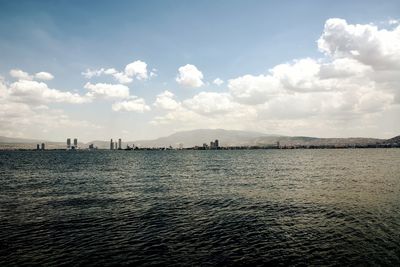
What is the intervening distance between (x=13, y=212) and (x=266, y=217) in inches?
1320

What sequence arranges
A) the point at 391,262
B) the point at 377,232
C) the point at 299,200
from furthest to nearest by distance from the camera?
the point at 299,200 < the point at 377,232 < the point at 391,262

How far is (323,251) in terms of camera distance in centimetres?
2830

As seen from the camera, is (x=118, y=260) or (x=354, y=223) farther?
(x=354, y=223)

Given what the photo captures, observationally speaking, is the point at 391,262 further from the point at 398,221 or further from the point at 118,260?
the point at 118,260

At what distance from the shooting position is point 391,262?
83.9 ft

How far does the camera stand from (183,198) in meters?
55.1

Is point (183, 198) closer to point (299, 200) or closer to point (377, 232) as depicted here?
point (299, 200)

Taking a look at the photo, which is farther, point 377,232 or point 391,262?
point 377,232

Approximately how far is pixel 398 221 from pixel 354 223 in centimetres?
530

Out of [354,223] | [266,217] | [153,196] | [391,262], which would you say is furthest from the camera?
[153,196]

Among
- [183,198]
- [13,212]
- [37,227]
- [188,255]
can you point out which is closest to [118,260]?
[188,255]

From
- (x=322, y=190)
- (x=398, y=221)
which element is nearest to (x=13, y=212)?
(x=398, y=221)

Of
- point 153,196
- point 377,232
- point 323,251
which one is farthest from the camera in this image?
point 153,196

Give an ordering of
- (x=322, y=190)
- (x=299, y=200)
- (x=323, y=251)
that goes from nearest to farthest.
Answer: (x=323, y=251)
(x=299, y=200)
(x=322, y=190)
